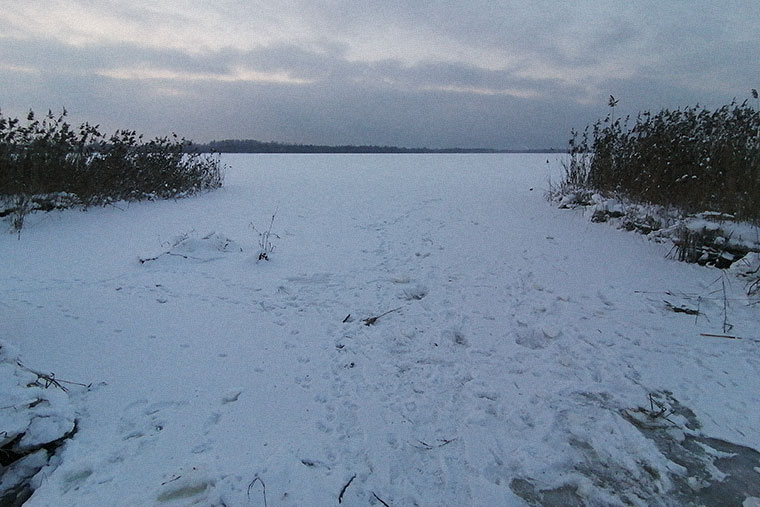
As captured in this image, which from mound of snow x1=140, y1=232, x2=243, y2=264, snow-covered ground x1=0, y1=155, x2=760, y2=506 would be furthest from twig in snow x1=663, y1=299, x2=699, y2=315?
mound of snow x1=140, y1=232, x2=243, y2=264

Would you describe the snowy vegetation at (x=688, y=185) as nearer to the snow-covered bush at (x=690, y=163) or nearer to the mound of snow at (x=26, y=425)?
the snow-covered bush at (x=690, y=163)

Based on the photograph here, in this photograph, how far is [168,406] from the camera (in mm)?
2510

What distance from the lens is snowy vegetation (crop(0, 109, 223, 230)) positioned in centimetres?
673

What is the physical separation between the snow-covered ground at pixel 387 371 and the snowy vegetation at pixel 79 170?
151 cm

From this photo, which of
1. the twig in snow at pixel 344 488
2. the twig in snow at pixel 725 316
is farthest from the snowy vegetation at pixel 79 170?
the twig in snow at pixel 725 316

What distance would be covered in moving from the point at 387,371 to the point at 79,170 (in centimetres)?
844

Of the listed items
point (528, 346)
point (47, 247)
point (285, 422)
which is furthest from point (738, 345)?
point (47, 247)

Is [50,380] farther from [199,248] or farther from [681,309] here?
[681,309]

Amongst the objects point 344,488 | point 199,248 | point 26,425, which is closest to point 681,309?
point 344,488

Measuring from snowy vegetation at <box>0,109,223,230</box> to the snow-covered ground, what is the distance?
1.51 metres

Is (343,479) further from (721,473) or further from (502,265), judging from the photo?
(502,265)

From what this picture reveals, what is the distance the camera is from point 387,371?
9.98 feet

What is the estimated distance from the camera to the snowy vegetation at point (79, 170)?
6.73m

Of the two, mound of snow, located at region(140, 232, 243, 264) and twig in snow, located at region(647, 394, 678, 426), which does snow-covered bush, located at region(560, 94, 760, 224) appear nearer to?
twig in snow, located at region(647, 394, 678, 426)
